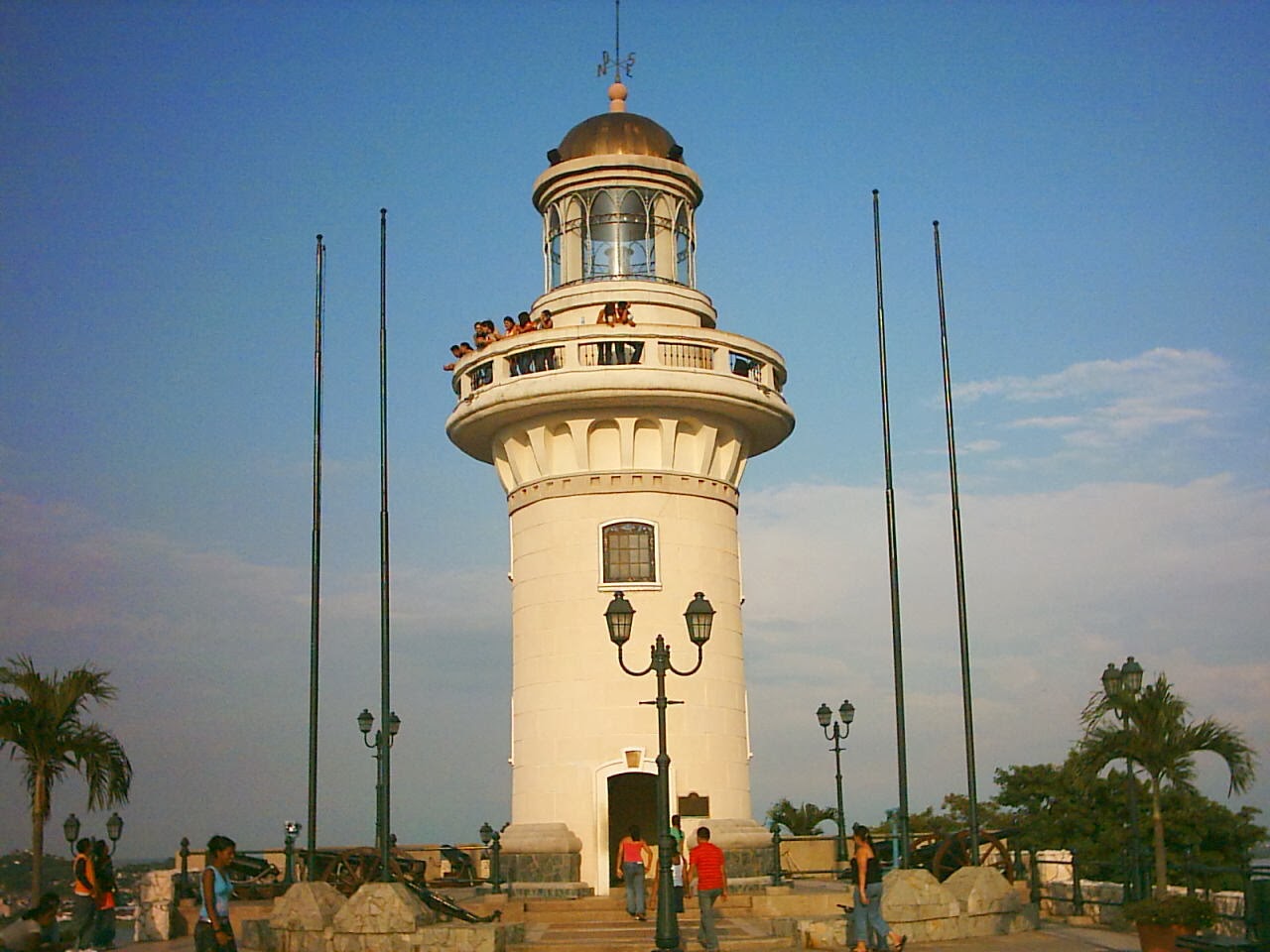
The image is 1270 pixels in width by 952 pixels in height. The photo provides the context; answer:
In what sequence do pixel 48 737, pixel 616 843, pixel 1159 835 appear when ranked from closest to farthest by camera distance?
pixel 1159 835 → pixel 48 737 → pixel 616 843

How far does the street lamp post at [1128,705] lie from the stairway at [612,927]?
4928 millimetres

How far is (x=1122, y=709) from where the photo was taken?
24.7 meters

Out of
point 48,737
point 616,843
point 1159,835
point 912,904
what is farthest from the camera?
point 616,843

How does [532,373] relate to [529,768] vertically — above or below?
above

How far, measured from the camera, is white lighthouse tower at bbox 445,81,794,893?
27.2 metres

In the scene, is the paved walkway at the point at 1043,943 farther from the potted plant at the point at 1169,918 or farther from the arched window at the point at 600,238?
the arched window at the point at 600,238

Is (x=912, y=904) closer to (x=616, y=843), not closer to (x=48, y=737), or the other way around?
(x=616, y=843)

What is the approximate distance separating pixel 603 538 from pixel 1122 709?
9.11 m

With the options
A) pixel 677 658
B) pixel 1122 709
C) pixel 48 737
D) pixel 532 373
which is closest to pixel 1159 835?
pixel 1122 709

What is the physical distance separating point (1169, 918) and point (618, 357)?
14.9 meters

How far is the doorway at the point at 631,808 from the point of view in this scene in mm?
29344

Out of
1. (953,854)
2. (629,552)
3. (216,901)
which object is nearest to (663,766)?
(216,901)

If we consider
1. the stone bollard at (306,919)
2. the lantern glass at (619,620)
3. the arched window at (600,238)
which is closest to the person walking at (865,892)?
the lantern glass at (619,620)

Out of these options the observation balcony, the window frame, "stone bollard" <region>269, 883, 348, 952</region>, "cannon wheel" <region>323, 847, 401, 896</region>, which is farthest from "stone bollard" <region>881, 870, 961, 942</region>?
the observation balcony
